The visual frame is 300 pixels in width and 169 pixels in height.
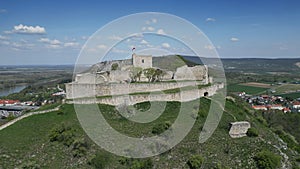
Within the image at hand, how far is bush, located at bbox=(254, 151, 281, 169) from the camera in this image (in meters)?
18.0

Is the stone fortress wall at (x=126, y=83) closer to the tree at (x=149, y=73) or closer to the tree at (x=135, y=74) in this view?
the tree at (x=135, y=74)

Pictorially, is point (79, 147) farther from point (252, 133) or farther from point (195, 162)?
point (252, 133)

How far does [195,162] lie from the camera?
668 inches

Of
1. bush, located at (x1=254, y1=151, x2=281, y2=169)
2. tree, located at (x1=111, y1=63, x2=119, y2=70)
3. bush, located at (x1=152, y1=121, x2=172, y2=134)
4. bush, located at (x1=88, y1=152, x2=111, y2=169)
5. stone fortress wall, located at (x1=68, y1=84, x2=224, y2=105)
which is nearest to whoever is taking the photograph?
bush, located at (x1=88, y1=152, x2=111, y2=169)

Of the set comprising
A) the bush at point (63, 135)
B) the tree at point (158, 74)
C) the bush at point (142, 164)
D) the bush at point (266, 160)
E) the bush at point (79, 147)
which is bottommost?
the bush at point (266, 160)

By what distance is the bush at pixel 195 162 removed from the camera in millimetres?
16911

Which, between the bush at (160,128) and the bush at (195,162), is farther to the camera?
the bush at (160,128)

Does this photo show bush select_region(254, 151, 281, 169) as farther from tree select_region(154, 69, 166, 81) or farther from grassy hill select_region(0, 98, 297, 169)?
tree select_region(154, 69, 166, 81)

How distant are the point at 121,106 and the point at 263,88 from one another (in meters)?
100

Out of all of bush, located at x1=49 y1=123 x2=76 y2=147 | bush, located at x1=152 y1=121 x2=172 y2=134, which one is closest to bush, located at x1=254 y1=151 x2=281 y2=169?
bush, located at x1=152 y1=121 x2=172 y2=134

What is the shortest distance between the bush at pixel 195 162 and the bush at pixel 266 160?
163 inches

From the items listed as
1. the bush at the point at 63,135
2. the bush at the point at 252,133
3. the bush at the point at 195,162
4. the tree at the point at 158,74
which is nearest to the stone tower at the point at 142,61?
the tree at the point at 158,74

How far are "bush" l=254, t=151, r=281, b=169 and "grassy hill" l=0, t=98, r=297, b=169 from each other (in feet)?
1.15

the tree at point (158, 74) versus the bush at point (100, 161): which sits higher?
the tree at point (158, 74)
